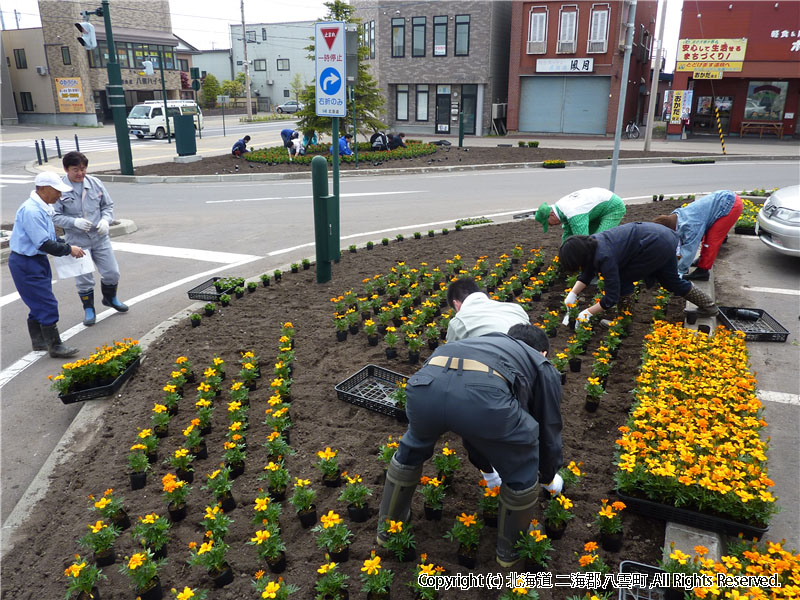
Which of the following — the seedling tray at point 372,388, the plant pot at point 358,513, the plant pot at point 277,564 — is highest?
the seedling tray at point 372,388

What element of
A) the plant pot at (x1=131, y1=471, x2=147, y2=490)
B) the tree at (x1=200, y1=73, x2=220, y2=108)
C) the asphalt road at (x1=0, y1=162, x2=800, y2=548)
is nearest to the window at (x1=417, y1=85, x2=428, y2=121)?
the asphalt road at (x1=0, y1=162, x2=800, y2=548)

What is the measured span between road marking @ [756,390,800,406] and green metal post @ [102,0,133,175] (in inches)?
666

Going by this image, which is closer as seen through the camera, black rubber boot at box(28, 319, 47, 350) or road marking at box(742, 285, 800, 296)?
black rubber boot at box(28, 319, 47, 350)

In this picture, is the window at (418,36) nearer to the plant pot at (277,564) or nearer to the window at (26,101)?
the window at (26,101)

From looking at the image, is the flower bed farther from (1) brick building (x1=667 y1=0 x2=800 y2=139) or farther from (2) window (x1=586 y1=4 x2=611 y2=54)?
(2) window (x1=586 y1=4 x2=611 y2=54)

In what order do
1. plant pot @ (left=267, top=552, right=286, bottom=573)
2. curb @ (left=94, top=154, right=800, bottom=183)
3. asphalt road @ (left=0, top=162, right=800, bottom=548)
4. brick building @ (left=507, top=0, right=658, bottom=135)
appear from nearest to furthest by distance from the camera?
plant pot @ (left=267, top=552, right=286, bottom=573), asphalt road @ (left=0, top=162, right=800, bottom=548), curb @ (left=94, top=154, right=800, bottom=183), brick building @ (left=507, top=0, right=658, bottom=135)

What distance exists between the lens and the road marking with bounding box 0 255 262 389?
231 inches

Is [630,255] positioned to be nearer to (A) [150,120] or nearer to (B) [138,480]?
(B) [138,480]

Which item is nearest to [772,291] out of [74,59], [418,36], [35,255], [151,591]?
A: [151,591]

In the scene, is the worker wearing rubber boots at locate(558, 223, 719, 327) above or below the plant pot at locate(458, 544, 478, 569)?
above

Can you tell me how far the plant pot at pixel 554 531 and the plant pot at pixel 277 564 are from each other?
1.46 metres

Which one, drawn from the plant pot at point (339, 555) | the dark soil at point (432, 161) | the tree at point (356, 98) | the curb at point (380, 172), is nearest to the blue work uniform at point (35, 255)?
the plant pot at point (339, 555)

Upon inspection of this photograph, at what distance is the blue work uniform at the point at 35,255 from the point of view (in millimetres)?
5852

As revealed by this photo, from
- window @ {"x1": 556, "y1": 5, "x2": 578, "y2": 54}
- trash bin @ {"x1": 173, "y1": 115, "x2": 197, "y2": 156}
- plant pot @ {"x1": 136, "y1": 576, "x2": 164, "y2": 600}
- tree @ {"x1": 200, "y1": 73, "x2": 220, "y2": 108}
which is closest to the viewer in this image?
plant pot @ {"x1": 136, "y1": 576, "x2": 164, "y2": 600}
